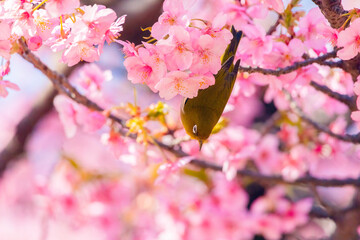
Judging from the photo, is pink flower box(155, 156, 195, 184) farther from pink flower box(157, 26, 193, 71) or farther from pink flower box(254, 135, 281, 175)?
pink flower box(254, 135, 281, 175)

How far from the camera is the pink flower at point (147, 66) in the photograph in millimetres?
750

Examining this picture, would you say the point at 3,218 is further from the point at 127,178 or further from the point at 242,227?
the point at 242,227

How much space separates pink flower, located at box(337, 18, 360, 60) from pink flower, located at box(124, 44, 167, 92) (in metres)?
0.36

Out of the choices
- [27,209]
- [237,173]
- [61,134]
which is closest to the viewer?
[237,173]

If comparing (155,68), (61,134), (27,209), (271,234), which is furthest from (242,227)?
(27,209)

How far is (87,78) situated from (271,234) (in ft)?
4.09

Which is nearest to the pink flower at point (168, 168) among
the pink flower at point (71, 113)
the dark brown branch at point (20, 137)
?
the pink flower at point (71, 113)

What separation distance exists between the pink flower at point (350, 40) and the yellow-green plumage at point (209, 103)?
8.5 inches

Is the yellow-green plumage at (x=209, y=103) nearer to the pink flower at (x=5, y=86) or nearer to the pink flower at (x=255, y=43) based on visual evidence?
the pink flower at (x=255, y=43)

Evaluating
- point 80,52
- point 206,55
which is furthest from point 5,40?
point 206,55

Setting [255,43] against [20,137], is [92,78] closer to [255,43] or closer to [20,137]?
[255,43]

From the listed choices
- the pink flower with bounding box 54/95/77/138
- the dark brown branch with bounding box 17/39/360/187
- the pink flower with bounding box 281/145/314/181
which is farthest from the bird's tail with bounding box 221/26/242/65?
the pink flower with bounding box 281/145/314/181

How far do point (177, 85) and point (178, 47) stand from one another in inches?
2.8

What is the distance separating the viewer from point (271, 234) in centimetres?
198
